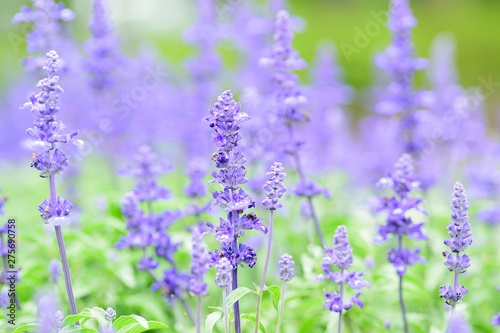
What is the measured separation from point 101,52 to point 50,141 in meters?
3.65

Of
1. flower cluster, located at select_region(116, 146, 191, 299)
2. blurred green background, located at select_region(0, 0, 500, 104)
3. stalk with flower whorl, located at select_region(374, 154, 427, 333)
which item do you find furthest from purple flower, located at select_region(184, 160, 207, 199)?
blurred green background, located at select_region(0, 0, 500, 104)

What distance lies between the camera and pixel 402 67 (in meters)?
5.58

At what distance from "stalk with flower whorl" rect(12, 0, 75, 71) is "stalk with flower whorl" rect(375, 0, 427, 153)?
252 cm

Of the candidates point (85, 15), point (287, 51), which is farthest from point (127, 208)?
point (85, 15)

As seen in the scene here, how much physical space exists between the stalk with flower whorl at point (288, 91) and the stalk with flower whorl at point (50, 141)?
69.0 inches

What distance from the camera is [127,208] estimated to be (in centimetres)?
418

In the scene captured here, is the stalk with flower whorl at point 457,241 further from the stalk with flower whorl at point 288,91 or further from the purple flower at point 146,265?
the purple flower at point 146,265

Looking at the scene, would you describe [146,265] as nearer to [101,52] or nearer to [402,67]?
[402,67]

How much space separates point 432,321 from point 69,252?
2.70 m

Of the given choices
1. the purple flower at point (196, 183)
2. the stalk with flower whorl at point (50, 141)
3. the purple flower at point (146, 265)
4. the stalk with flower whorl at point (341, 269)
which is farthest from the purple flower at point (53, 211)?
the purple flower at point (196, 183)

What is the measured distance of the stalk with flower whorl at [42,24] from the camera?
507cm

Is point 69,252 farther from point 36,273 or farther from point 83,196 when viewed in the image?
point 83,196

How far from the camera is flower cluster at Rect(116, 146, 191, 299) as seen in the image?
165 inches
